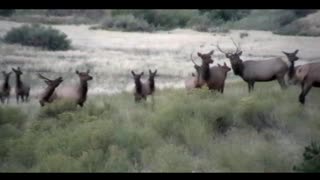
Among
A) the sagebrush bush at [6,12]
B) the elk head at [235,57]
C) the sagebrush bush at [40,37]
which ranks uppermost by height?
the sagebrush bush at [6,12]

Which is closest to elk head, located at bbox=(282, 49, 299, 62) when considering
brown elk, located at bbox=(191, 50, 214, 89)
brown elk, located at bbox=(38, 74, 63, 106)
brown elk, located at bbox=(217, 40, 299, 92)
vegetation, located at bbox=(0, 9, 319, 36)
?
brown elk, located at bbox=(217, 40, 299, 92)

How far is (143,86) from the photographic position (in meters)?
6.24

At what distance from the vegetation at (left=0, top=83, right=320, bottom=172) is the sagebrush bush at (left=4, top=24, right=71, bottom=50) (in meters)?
0.67

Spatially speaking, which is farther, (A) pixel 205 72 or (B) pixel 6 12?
(A) pixel 205 72

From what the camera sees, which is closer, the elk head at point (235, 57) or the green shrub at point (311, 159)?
the green shrub at point (311, 159)

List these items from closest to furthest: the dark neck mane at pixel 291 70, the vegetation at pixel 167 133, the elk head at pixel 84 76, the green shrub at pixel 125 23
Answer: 1. the vegetation at pixel 167 133
2. the green shrub at pixel 125 23
3. the elk head at pixel 84 76
4. the dark neck mane at pixel 291 70

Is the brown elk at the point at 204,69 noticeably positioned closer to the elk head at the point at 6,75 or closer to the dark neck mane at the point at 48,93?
the dark neck mane at the point at 48,93

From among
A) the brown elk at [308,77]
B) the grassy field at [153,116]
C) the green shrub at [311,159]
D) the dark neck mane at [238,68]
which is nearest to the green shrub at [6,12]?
the grassy field at [153,116]

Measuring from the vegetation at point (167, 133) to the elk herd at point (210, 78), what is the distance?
0.36 ft

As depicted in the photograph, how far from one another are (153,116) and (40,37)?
4.90 ft

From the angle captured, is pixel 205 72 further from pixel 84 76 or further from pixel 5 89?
pixel 5 89

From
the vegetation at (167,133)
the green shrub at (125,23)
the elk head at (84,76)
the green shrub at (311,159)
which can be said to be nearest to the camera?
the green shrub at (311,159)

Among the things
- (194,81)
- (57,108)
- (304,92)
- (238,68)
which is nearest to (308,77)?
(304,92)

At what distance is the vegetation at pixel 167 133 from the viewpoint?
5.90 metres
